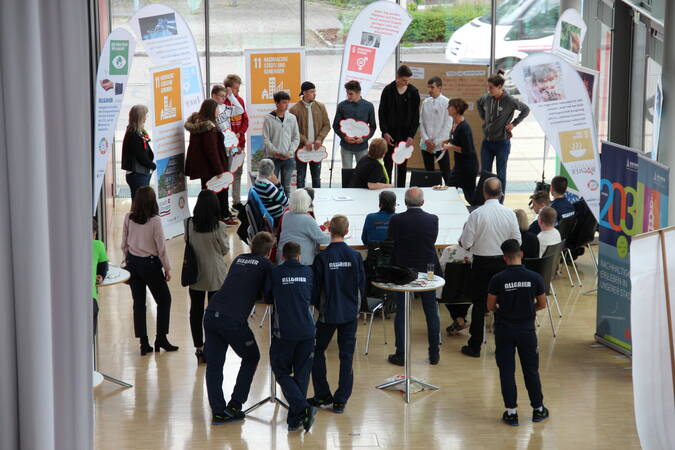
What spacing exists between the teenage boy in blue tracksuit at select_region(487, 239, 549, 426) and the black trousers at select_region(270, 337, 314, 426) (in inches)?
50.0

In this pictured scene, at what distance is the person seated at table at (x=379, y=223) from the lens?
24.3 feet

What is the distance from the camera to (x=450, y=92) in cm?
1285

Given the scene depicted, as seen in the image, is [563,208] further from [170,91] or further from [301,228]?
[170,91]

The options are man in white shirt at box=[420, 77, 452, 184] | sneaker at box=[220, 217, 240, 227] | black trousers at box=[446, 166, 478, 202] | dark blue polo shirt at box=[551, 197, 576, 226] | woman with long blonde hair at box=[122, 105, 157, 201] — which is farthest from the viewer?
sneaker at box=[220, 217, 240, 227]

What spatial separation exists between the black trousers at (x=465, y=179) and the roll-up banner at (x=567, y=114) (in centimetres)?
195

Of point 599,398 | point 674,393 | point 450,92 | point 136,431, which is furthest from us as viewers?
point 450,92

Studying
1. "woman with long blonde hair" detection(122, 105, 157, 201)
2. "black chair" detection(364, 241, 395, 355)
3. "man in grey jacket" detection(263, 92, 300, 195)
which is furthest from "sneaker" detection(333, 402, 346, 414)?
"man in grey jacket" detection(263, 92, 300, 195)

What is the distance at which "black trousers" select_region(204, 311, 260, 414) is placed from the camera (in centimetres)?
568

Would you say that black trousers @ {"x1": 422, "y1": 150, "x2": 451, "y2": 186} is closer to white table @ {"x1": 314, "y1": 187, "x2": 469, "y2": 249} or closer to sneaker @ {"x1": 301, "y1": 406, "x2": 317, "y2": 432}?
white table @ {"x1": 314, "y1": 187, "x2": 469, "y2": 249}

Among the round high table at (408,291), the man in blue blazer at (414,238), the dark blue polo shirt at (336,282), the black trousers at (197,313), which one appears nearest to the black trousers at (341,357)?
the dark blue polo shirt at (336,282)

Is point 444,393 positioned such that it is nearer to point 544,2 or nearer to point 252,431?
point 252,431

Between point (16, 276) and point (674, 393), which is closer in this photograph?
point (16, 276)

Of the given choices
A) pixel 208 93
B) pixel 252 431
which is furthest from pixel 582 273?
pixel 208 93

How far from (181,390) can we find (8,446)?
16.4 feet
